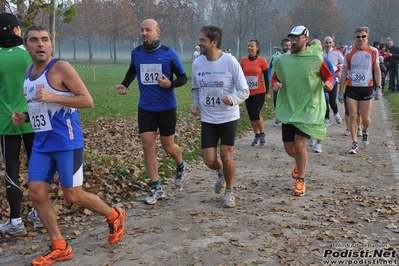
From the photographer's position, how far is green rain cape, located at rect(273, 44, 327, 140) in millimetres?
6949

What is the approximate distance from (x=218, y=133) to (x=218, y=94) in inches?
20.3

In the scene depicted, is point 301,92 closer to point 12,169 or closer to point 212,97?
point 212,97

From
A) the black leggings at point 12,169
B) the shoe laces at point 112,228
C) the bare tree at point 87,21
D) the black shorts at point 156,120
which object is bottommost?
the shoe laces at point 112,228

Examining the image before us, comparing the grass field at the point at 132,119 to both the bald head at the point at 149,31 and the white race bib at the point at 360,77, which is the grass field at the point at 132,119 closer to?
the bald head at the point at 149,31

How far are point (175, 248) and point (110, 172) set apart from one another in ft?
8.69

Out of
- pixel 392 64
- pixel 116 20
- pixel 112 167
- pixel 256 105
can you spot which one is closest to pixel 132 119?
pixel 256 105

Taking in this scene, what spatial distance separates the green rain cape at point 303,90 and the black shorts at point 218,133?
106 centimetres

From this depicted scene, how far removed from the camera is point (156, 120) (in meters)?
6.73

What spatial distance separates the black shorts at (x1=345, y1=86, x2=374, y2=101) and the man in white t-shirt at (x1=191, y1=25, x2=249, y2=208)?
13.7ft

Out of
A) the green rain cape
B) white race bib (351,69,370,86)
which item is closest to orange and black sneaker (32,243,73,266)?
the green rain cape

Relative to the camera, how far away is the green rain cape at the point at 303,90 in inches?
274

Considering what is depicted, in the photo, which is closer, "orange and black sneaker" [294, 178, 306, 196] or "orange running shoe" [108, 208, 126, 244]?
"orange running shoe" [108, 208, 126, 244]

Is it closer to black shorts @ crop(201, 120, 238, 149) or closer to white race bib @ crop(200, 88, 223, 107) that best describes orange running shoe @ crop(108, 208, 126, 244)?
black shorts @ crop(201, 120, 238, 149)

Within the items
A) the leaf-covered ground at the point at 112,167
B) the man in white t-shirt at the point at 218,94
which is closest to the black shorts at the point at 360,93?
the leaf-covered ground at the point at 112,167
